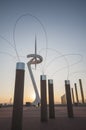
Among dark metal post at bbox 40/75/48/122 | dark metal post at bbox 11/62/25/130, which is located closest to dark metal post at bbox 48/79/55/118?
dark metal post at bbox 40/75/48/122

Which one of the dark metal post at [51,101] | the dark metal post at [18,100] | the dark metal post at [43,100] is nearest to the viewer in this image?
the dark metal post at [18,100]

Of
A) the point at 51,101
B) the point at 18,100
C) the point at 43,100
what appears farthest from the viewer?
the point at 51,101

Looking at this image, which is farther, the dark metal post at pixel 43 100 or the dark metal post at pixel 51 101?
the dark metal post at pixel 51 101

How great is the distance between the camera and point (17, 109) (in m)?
4.23

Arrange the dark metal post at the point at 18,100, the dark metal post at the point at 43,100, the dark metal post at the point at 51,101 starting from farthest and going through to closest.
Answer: the dark metal post at the point at 51,101, the dark metal post at the point at 43,100, the dark metal post at the point at 18,100

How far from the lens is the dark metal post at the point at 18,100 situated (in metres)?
4.15

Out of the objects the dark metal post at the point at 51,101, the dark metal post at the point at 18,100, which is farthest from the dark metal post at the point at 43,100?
the dark metal post at the point at 18,100

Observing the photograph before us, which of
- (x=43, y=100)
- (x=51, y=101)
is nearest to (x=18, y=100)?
(x=43, y=100)

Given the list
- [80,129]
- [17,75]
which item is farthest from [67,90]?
[17,75]

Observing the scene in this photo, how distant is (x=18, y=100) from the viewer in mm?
4336

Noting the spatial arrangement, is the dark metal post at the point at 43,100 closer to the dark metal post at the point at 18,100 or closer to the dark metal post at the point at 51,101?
the dark metal post at the point at 51,101

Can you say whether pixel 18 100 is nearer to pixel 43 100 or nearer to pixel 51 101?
pixel 43 100

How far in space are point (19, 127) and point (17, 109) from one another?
0.58 meters

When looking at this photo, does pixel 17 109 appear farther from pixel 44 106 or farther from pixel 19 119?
pixel 44 106
